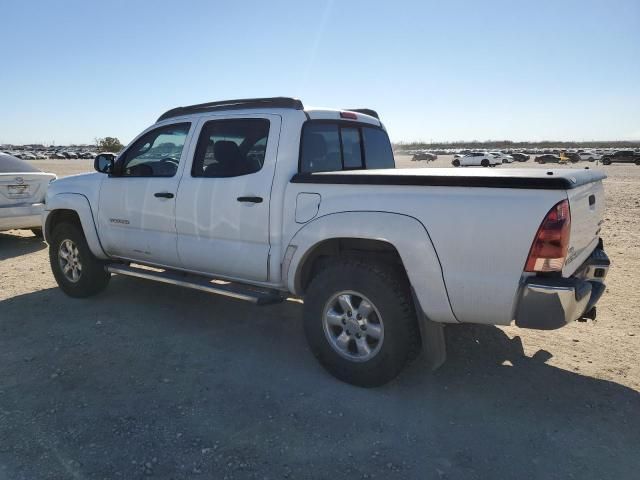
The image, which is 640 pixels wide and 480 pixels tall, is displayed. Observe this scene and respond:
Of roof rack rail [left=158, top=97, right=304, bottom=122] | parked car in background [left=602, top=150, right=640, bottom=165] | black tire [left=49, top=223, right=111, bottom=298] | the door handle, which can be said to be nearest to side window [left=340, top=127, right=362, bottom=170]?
roof rack rail [left=158, top=97, right=304, bottom=122]

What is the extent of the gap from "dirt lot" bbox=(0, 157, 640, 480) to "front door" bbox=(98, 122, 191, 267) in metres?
0.73

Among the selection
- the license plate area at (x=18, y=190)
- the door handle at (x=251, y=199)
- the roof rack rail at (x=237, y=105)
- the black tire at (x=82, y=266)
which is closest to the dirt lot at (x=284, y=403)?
the black tire at (x=82, y=266)

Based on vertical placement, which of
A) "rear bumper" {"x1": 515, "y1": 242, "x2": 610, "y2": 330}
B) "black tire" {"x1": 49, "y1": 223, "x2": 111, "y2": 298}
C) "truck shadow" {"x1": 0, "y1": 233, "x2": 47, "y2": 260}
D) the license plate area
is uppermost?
the license plate area

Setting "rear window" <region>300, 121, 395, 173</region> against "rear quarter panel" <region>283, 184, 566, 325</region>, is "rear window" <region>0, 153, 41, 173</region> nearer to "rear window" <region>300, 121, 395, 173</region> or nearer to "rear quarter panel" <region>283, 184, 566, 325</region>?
"rear window" <region>300, 121, 395, 173</region>

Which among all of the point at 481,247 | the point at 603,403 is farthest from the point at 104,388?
the point at 603,403

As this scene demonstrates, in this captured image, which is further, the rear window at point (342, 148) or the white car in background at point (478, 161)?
the white car in background at point (478, 161)

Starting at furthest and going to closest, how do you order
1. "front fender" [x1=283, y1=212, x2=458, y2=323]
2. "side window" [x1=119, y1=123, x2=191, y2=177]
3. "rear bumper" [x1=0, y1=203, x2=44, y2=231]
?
"rear bumper" [x1=0, y1=203, x2=44, y2=231] < "side window" [x1=119, y1=123, x2=191, y2=177] < "front fender" [x1=283, y1=212, x2=458, y2=323]

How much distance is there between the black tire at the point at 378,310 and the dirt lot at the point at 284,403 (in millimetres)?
173

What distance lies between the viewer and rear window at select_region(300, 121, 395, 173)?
13.3 ft

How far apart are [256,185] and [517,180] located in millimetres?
1962

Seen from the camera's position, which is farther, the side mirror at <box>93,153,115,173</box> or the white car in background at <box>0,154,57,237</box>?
the white car in background at <box>0,154,57,237</box>

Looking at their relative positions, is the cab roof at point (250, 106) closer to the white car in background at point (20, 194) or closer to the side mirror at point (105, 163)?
the side mirror at point (105, 163)

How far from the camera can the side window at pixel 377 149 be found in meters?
4.86

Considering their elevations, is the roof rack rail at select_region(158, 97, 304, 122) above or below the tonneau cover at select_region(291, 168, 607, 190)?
above
